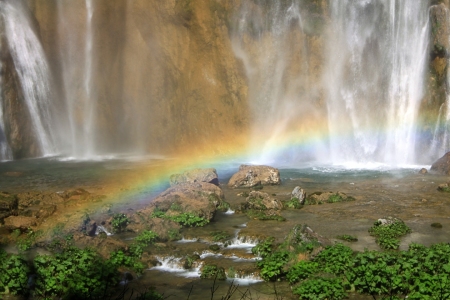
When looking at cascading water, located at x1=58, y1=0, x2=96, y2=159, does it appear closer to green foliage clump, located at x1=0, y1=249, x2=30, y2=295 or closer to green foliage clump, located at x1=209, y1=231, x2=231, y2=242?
green foliage clump, located at x1=209, y1=231, x2=231, y2=242

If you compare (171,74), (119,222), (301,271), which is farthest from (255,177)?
(171,74)

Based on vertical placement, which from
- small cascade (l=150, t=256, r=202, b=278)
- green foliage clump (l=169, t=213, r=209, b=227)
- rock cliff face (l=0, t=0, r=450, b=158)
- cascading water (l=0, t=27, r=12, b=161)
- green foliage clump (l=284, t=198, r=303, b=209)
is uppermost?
rock cliff face (l=0, t=0, r=450, b=158)

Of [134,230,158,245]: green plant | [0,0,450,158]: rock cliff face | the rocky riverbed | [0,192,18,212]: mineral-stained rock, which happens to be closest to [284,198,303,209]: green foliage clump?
the rocky riverbed

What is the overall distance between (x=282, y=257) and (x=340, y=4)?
2368cm

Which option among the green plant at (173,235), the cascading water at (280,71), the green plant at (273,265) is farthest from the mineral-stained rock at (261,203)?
the cascading water at (280,71)

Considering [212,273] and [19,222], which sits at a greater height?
[19,222]

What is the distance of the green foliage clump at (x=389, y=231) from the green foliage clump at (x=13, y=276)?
8610 millimetres

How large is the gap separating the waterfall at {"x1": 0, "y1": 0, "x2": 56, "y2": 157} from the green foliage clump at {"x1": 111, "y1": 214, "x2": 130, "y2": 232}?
22.1 metres

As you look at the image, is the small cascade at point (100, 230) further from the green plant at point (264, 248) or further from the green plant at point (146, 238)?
the green plant at point (264, 248)

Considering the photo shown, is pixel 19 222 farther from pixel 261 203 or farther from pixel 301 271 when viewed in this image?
pixel 301 271

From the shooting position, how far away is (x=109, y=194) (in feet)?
72.6

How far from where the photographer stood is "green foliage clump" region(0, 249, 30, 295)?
11477 millimetres

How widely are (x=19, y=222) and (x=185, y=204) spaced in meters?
5.01

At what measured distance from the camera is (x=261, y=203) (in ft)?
61.9
